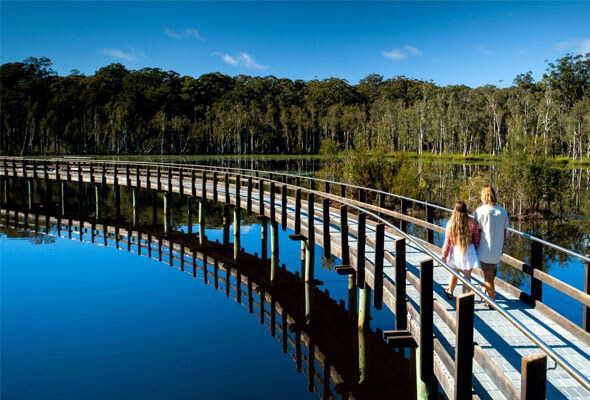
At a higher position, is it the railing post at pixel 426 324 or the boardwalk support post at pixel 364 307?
the railing post at pixel 426 324

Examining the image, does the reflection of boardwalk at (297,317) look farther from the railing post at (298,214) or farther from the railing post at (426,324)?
the railing post at (426,324)

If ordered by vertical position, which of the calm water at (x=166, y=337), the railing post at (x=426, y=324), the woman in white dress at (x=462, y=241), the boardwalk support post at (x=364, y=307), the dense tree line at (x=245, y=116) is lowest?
the calm water at (x=166, y=337)

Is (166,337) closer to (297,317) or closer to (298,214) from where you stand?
(297,317)

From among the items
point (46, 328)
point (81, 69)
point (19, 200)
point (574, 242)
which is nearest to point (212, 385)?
point (46, 328)

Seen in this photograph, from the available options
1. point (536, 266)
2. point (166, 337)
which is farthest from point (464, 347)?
point (166, 337)

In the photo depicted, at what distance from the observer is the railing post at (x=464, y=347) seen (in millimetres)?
5246

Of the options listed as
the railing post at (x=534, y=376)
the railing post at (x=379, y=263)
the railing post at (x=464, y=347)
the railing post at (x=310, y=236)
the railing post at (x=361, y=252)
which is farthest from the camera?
the railing post at (x=310, y=236)

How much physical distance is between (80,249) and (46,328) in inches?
353

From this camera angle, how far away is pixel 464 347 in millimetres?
5297

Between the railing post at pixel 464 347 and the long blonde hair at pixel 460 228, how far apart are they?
2.44 meters

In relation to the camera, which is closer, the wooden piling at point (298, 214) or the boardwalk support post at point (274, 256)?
the wooden piling at point (298, 214)

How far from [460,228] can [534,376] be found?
3746 mm

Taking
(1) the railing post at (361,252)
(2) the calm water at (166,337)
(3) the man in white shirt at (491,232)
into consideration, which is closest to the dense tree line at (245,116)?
(2) the calm water at (166,337)

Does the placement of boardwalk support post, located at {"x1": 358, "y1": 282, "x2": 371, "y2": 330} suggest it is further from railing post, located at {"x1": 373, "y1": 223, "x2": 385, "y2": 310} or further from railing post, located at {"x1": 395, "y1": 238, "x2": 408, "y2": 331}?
railing post, located at {"x1": 395, "y1": 238, "x2": 408, "y2": 331}
